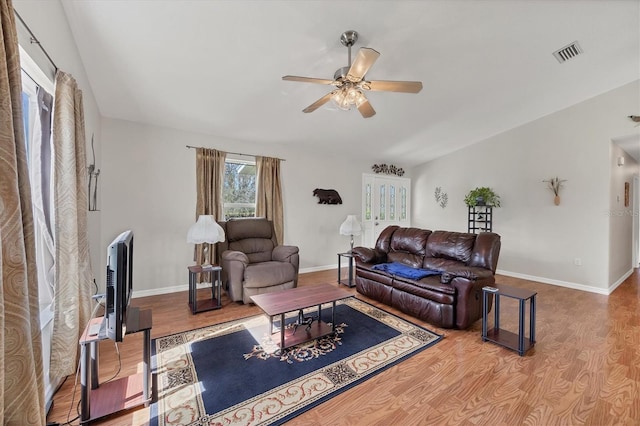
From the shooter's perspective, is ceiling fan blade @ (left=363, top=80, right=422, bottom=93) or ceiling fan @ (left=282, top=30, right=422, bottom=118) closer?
ceiling fan @ (left=282, top=30, right=422, bottom=118)

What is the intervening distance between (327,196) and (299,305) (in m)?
3.22

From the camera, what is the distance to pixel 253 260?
3.96 metres

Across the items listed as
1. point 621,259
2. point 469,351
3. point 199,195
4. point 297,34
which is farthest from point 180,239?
point 621,259

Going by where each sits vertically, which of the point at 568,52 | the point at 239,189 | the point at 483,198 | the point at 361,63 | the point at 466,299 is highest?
the point at 568,52

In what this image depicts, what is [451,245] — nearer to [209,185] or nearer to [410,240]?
[410,240]

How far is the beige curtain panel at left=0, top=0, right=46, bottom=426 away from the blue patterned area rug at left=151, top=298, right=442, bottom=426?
755mm

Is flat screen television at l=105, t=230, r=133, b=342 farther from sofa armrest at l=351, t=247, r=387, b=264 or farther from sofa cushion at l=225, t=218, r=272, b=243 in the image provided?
sofa armrest at l=351, t=247, r=387, b=264

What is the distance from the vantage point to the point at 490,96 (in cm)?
372

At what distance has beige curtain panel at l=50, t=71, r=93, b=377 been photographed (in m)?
1.83

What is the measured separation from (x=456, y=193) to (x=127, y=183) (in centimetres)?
607

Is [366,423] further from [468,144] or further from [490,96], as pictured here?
[468,144]

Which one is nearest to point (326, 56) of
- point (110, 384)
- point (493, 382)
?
point (493, 382)

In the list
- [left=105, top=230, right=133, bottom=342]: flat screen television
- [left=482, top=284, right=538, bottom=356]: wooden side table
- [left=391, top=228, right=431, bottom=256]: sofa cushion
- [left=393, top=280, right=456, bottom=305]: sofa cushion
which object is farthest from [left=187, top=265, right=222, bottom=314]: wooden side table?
[left=482, top=284, right=538, bottom=356]: wooden side table

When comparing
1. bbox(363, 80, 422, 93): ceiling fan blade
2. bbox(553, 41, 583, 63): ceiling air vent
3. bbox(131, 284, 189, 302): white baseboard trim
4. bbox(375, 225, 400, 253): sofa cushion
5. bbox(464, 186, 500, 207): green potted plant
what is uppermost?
bbox(553, 41, 583, 63): ceiling air vent
